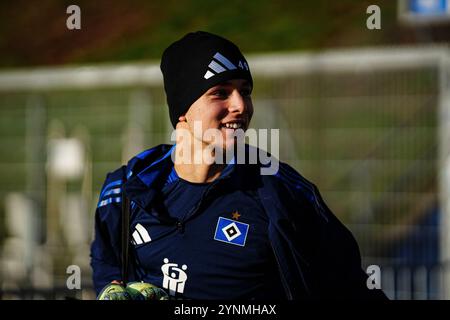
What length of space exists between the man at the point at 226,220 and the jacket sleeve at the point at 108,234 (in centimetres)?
11

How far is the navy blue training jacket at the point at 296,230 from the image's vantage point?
3730mm

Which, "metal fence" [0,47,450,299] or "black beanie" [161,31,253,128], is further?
"metal fence" [0,47,450,299]

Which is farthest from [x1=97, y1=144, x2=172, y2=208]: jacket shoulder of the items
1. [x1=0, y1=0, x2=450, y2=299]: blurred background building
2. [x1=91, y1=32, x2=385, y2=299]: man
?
[x1=0, y1=0, x2=450, y2=299]: blurred background building

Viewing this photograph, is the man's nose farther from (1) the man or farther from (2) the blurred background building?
(2) the blurred background building

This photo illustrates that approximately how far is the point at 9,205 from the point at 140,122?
2091 mm

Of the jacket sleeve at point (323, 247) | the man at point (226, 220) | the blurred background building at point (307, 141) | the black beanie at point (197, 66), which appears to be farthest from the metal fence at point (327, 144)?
the black beanie at point (197, 66)

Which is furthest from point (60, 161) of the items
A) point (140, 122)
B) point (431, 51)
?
point (431, 51)

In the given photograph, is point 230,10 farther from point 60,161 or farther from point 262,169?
point 262,169

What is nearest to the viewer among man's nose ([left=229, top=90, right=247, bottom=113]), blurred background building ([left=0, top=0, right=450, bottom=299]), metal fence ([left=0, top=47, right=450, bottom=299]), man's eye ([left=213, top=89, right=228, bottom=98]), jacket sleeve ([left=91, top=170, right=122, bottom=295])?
man's nose ([left=229, top=90, right=247, bottom=113])

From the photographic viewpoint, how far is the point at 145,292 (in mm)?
3791

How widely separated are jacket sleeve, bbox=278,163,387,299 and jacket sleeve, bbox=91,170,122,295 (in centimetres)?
80

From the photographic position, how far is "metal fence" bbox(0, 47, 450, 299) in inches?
348

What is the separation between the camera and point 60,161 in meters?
11.3

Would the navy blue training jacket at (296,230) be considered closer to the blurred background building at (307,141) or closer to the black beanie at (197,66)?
the black beanie at (197,66)
